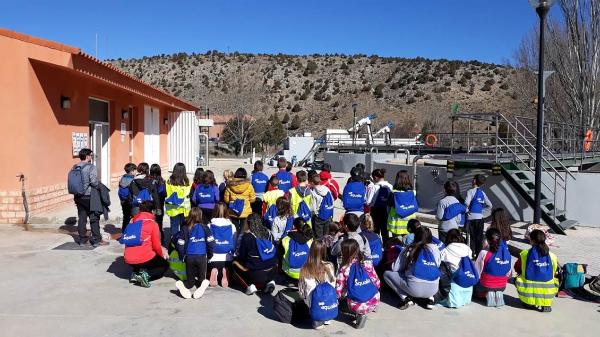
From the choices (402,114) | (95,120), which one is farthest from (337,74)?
(95,120)

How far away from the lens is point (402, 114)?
6116 cm

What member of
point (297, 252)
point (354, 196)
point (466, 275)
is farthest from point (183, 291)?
point (466, 275)

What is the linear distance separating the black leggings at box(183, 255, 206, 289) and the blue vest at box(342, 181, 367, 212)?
Result: 106 inches

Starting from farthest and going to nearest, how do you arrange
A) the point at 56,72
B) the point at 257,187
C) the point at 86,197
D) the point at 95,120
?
the point at 95,120
the point at 56,72
the point at 257,187
the point at 86,197

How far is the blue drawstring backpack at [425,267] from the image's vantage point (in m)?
5.73

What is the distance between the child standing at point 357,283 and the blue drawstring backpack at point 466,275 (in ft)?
3.38

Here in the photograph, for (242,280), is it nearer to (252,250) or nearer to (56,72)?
(252,250)

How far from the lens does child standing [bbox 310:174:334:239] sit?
Result: 7844 millimetres

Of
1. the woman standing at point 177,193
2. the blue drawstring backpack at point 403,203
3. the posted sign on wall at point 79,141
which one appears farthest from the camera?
the posted sign on wall at point 79,141

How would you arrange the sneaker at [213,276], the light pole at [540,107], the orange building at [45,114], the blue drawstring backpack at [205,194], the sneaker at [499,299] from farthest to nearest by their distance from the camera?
the orange building at [45,114]
the light pole at [540,107]
the blue drawstring backpack at [205,194]
the sneaker at [213,276]
the sneaker at [499,299]

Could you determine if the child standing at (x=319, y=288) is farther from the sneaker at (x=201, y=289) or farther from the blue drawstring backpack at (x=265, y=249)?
the sneaker at (x=201, y=289)

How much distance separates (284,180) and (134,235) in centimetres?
328

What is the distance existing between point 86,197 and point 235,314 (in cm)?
395

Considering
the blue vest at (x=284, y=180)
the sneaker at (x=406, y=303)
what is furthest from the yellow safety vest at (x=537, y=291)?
the blue vest at (x=284, y=180)
